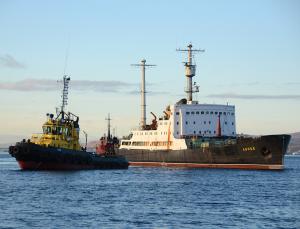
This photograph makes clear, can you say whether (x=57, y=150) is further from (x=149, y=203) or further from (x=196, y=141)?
(x=149, y=203)

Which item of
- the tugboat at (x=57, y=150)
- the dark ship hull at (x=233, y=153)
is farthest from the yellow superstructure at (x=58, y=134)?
the dark ship hull at (x=233, y=153)

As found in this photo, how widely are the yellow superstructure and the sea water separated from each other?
38.1 ft

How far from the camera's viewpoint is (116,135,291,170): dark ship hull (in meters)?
75.4

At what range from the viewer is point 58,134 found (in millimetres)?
74438

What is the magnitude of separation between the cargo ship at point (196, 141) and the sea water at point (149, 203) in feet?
49.0

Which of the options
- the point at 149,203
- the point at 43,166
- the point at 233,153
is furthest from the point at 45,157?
the point at 149,203

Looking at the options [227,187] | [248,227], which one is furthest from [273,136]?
[248,227]

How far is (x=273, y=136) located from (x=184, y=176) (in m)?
13.2

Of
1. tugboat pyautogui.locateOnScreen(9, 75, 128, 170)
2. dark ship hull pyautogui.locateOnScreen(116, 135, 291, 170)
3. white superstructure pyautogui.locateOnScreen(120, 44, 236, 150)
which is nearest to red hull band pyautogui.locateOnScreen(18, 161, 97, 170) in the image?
tugboat pyautogui.locateOnScreen(9, 75, 128, 170)

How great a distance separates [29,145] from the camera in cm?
6969

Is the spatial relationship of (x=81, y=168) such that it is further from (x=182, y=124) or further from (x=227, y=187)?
(x=227, y=187)

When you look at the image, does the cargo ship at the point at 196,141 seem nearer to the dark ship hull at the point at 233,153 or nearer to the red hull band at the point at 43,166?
the dark ship hull at the point at 233,153

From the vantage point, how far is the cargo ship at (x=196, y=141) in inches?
3019

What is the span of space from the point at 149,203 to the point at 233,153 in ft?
128
